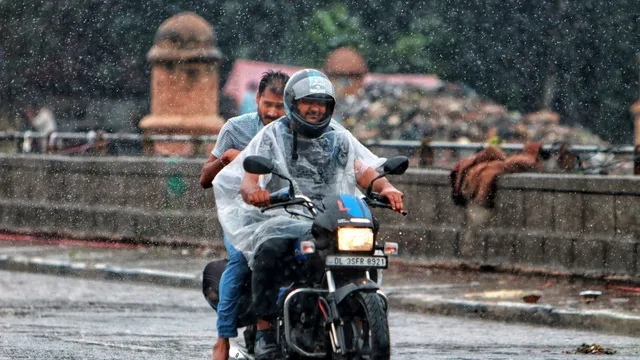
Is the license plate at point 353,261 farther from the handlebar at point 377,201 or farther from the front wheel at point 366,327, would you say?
the handlebar at point 377,201

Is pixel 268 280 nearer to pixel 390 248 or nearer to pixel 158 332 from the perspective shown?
pixel 390 248

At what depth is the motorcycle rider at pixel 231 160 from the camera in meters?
8.58

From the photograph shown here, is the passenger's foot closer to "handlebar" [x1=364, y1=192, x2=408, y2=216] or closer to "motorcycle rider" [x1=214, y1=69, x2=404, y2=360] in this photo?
"motorcycle rider" [x1=214, y1=69, x2=404, y2=360]

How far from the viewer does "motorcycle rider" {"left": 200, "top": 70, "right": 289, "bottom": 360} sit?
8.58 metres

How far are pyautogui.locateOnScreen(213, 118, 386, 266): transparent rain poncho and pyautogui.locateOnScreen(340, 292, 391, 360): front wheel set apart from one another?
0.68 m

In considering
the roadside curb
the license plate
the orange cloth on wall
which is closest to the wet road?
the roadside curb

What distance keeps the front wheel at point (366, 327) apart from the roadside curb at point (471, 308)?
453 cm

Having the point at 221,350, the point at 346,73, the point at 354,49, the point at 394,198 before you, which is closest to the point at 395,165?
the point at 394,198

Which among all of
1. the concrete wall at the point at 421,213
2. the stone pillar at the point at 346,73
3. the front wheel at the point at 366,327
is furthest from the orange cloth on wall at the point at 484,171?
the stone pillar at the point at 346,73

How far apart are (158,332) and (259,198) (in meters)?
3.74

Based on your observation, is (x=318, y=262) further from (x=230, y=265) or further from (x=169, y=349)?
(x=169, y=349)

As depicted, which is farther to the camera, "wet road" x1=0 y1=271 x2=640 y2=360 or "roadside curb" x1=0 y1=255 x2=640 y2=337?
"roadside curb" x1=0 y1=255 x2=640 y2=337

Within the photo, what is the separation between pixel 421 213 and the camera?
53.0 feet

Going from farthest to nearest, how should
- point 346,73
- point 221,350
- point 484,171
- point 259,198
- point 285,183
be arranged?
point 346,73 → point 484,171 → point 221,350 → point 285,183 → point 259,198
